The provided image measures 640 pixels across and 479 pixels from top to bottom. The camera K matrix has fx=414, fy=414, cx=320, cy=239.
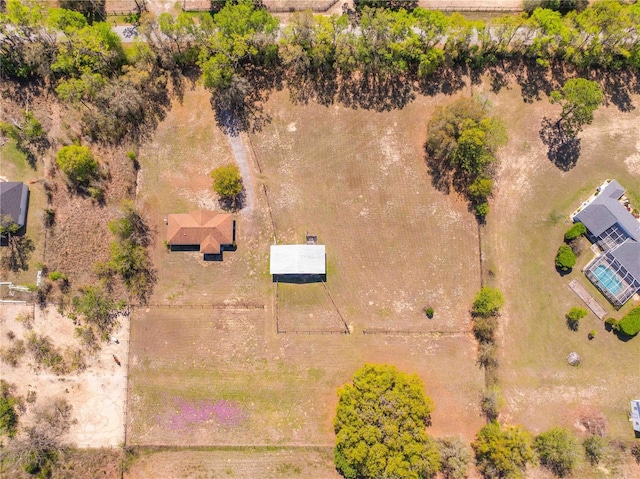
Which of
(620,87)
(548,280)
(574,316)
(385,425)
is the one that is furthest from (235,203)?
(620,87)

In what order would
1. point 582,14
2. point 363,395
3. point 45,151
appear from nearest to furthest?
1. point 363,395
2. point 582,14
3. point 45,151

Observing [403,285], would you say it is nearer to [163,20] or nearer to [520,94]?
[520,94]

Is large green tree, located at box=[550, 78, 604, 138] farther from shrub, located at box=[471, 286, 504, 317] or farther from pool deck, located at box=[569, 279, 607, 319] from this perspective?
shrub, located at box=[471, 286, 504, 317]

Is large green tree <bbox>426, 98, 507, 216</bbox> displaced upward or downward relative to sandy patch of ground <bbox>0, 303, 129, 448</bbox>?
upward

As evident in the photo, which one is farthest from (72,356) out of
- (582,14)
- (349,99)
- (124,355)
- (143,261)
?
(582,14)

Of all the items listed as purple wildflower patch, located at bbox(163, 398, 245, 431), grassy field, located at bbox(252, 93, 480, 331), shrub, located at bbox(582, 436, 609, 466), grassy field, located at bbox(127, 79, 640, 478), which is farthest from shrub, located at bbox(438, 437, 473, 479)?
purple wildflower patch, located at bbox(163, 398, 245, 431)

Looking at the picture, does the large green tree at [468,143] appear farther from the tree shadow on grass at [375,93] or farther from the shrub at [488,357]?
the shrub at [488,357]
